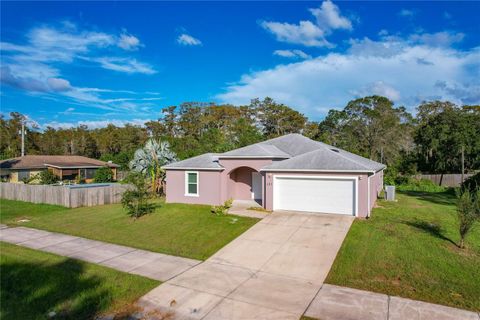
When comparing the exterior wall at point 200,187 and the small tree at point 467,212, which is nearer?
the small tree at point 467,212

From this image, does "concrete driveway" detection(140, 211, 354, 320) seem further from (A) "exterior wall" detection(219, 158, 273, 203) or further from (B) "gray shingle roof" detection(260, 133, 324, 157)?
(B) "gray shingle roof" detection(260, 133, 324, 157)

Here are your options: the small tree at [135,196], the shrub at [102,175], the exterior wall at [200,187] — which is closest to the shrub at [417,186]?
the exterior wall at [200,187]

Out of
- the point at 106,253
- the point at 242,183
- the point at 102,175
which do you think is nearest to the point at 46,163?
the point at 102,175

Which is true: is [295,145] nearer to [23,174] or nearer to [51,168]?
[51,168]

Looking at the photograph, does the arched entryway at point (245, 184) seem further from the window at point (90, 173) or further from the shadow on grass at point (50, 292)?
the window at point (90, 173)

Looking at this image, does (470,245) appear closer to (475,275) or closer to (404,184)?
(475,275)

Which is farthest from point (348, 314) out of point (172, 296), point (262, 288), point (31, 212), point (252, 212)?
point (31, 212)
